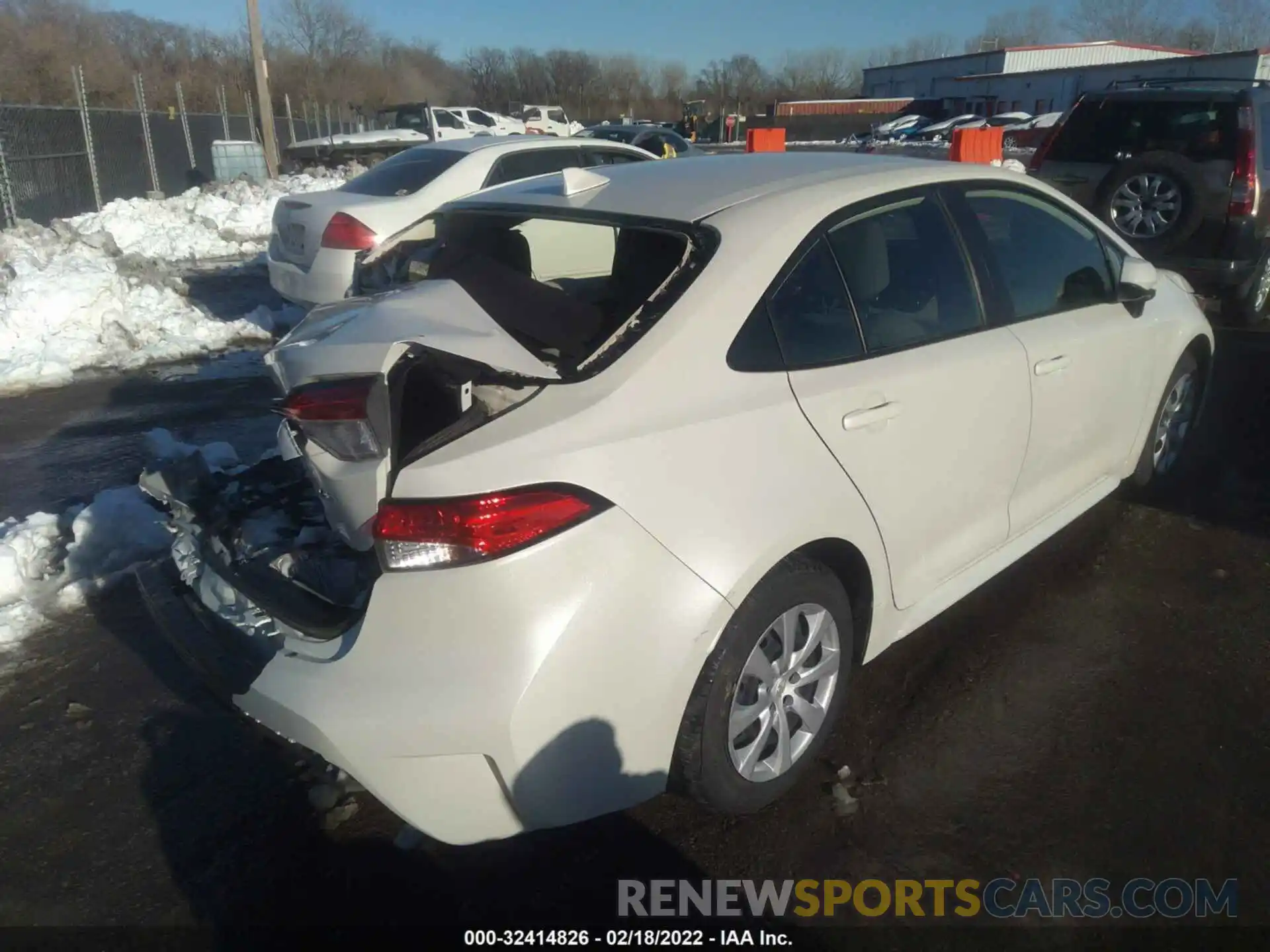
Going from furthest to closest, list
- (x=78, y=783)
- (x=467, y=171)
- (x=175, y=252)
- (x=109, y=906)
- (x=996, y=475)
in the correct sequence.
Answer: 1. (x=175, y=252)
2. (x=467, y=171)
3. (x=996, y=475)
4. (x=78, y=783)
5. (x=109, y=906)

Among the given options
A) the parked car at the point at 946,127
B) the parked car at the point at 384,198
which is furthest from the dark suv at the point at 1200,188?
the parked car at the point at 946,127

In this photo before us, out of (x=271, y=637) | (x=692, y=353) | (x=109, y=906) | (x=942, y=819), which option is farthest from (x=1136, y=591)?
(x=109, y=906)

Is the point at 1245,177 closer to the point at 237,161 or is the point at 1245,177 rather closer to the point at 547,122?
the point at 237,161

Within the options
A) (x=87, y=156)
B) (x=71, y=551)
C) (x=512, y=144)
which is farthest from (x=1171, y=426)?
(x=87, y=156)

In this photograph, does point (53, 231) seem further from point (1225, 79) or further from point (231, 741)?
point (1225, 79)

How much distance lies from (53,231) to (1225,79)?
12.8m

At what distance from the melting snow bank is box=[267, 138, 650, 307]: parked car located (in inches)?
119

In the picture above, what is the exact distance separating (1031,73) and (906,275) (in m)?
58.2

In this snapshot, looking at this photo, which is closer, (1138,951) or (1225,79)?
(1138,951)

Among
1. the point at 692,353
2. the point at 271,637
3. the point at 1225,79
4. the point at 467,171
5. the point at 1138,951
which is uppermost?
the point at 1225,79

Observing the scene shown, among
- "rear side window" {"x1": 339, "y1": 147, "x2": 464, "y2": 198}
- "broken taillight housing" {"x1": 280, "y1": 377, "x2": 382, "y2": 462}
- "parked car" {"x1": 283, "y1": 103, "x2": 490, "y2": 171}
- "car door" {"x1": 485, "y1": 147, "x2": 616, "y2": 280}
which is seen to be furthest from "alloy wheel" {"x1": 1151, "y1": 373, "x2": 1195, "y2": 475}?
"parked car" {"x1": 283, "y1": 103, "x2": 490, "y2": 171}

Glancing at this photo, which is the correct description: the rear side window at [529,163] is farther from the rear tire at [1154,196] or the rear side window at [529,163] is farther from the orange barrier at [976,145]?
the orange barrier at [976,145]

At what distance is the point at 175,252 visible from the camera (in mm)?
14312

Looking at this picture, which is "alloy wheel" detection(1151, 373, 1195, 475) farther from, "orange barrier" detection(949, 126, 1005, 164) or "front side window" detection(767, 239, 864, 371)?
"orange barrier" detection(949, 126, 1005, 164)
